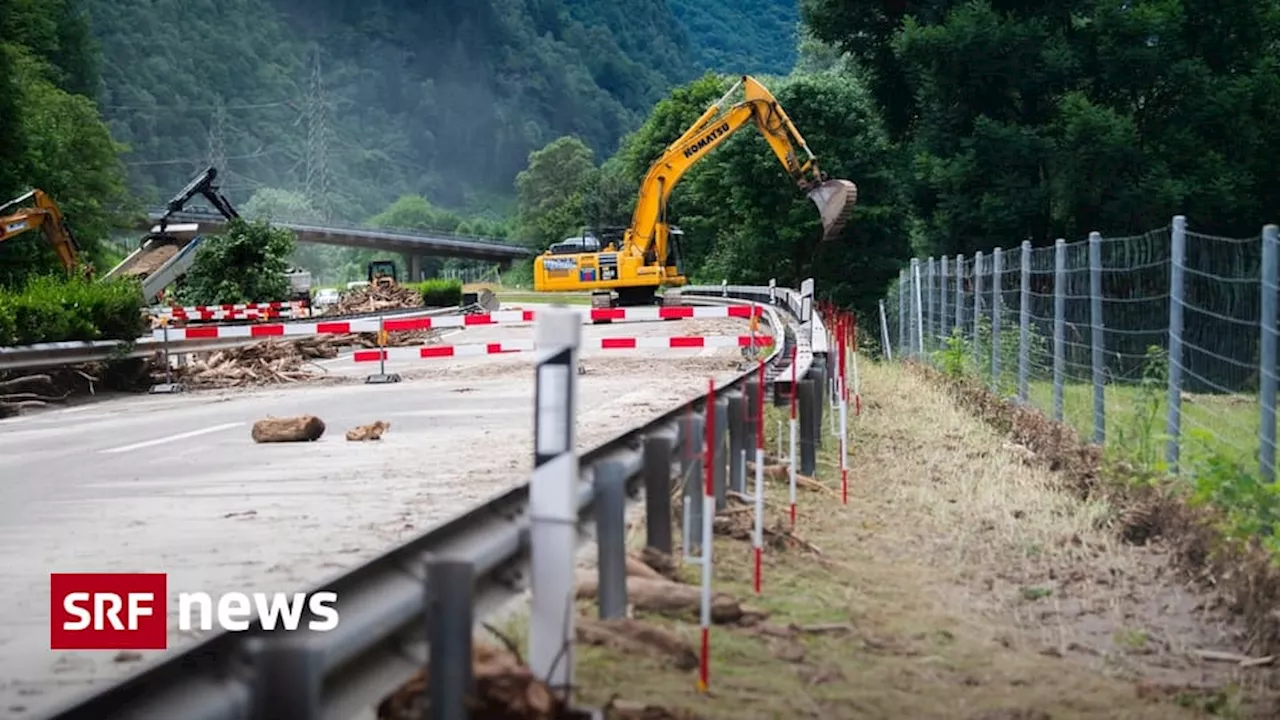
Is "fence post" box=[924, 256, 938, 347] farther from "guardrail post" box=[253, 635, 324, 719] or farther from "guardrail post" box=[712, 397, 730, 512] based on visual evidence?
"guardrail post" box=[253, 635, 324, 719]

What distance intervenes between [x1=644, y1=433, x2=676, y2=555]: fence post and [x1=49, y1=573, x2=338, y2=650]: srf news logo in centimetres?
158

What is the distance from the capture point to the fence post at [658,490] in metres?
7.26

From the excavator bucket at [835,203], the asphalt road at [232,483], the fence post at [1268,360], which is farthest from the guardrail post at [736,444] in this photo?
the excavator bucket at [835,203]

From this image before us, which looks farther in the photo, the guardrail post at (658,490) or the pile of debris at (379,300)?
the pile of debris at (379,300)

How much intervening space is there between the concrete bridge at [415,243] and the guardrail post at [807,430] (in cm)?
11798

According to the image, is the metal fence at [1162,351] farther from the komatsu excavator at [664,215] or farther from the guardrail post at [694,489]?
the komatsu excavator at [664,215]

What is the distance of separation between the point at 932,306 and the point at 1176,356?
56.0ft

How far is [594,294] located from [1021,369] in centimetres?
3169

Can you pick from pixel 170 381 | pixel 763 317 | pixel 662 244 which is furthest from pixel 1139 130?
pixel 170 381

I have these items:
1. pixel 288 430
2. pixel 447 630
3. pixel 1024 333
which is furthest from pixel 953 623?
pixel 1024 333

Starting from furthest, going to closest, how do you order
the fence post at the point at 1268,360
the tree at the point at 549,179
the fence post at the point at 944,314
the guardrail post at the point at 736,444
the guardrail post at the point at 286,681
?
the tree at the point at 549,179 < the fence post at the point at 944,314 < the guardrail post at the point at 736,444 < the fence post at the point at 1268,360 < the guardrail post at the point at 286,681

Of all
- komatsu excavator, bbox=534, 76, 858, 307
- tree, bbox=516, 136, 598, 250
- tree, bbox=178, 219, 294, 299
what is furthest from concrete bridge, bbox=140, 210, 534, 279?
tree, bbox=178, 219, 294, 299

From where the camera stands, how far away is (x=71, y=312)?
2277 centimetres

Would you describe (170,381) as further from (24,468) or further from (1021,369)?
(1021,369)
